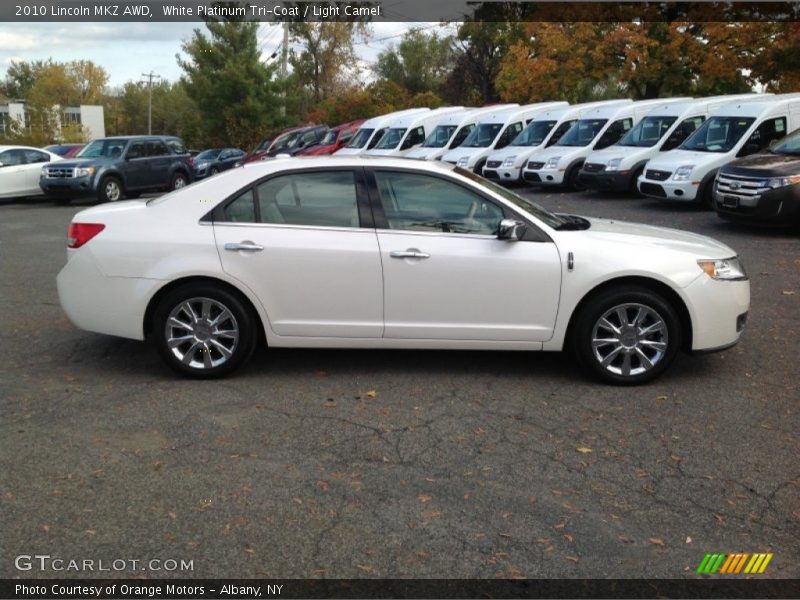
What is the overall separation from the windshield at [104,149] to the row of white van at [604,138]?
744cm

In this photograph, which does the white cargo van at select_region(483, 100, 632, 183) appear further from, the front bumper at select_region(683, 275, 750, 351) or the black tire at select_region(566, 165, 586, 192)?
the front bumper at select_region(683, 275, 750, 351)

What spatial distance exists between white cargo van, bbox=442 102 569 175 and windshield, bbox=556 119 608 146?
2851 mm

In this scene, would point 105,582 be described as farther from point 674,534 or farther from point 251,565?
point 674,534

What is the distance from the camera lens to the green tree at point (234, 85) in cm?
4500

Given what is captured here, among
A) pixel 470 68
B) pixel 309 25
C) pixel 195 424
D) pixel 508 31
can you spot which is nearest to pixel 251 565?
pixel 195 424

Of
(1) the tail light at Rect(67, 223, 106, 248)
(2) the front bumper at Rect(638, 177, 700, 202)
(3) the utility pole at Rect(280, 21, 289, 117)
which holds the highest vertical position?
(3) the utility pole at Rect(280, 21, 289, 117)

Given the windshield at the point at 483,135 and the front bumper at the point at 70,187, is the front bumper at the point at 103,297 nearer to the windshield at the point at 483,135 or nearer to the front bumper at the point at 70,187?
the front bumper at the point at 70,187

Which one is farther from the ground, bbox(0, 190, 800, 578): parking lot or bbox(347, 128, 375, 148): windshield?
Result: bbox(347, 128, 375, 148): windshield

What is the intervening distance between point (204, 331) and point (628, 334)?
2954 mm

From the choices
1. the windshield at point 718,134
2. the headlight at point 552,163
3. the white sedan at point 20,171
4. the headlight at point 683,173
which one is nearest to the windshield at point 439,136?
the headlight at point 552,163

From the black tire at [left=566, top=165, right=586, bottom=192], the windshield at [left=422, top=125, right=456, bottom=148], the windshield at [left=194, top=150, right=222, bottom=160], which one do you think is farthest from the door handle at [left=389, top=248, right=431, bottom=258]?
the windshield at [left=194, top=150, right=222, bottom=160]

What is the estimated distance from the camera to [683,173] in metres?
15.5

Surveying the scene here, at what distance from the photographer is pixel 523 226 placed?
19.0 feet

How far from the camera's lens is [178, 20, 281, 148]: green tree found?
148ft
